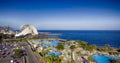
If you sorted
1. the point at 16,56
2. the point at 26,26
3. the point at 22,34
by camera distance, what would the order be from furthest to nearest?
the point at 26,26
the point at 22,34
the point at 16,56

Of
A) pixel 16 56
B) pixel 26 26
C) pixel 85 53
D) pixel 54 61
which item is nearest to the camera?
pixel 54 61

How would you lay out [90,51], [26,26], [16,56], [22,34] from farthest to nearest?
[26,26], [22,34], [90,51], [16,56]

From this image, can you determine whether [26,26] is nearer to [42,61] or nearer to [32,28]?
[32,28]

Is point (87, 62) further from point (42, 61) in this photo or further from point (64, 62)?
point (42, 61)

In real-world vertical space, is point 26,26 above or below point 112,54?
above

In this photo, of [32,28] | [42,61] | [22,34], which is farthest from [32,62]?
[32,28]

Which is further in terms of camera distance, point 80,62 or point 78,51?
point 78,51

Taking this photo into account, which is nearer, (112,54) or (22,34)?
(112,54)

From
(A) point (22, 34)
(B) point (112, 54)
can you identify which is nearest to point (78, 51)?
(B) point (112, 54)

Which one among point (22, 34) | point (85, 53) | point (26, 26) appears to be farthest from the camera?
point (26, 26)
